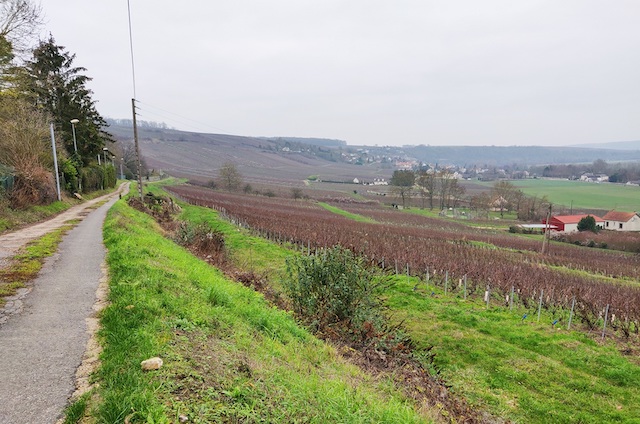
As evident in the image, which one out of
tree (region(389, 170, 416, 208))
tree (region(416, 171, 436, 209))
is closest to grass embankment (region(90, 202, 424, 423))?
tree (region(416, 171, 436, 209))

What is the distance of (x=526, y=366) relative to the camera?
9234 mm

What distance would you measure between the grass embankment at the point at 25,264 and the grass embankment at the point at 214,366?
5.96 ft

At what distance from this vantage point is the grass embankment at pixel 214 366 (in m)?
3.78

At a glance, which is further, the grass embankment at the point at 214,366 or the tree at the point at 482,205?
the tree at the point at 482,205

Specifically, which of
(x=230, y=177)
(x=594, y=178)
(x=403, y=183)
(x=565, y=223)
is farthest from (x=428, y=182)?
(x=594, y=178)

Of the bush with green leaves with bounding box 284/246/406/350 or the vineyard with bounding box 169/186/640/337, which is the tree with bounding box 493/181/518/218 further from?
the bush with green leaves with bounding box 284/246/406/350

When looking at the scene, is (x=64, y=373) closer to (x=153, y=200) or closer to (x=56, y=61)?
(x=153, y=200)

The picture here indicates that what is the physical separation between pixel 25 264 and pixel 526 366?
506 inches

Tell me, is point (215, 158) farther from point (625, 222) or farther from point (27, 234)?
point (27, 234)

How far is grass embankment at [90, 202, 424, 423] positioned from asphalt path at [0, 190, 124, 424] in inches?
15.1

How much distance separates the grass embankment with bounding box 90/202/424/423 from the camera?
149 inches

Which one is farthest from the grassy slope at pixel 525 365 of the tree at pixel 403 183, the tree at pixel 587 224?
the tree at pixel 403 183

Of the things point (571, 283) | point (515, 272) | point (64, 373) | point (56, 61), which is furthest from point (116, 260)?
point (56, 61)

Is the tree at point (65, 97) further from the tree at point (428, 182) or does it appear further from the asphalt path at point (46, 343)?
the tree at point (428, 182)
